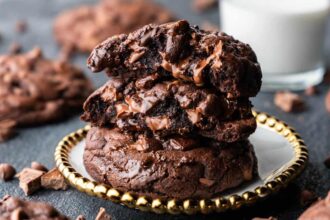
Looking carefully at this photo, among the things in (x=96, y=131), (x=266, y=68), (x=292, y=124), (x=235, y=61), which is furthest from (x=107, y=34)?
(x=235, y=61)

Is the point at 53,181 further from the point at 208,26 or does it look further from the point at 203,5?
the point at 203,5

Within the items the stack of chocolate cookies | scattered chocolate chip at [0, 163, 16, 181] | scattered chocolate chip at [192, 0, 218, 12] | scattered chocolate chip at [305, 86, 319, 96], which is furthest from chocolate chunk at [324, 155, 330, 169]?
scattered chocolate chip at [192, 0, 218, 12]

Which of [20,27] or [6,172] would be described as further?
[20,27]

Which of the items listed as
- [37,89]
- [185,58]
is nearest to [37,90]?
[37,89]

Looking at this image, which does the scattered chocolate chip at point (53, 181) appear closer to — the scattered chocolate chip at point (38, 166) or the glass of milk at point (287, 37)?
the scattered chocolate chip at point (38, 166)

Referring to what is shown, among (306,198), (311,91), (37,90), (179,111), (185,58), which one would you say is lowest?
(311,91)

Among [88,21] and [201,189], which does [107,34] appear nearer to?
[88,21]

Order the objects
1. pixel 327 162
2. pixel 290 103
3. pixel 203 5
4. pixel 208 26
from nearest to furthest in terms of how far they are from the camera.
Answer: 1. pixel 327 162
2. pixel 290 103
3. pixel 208 26
4. pixel 203 5

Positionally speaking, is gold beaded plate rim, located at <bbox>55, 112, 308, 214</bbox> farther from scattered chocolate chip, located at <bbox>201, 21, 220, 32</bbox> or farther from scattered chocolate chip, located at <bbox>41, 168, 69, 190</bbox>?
scattered chocolate chip, located at <bbox>201, 21, 220, 32</bbox>

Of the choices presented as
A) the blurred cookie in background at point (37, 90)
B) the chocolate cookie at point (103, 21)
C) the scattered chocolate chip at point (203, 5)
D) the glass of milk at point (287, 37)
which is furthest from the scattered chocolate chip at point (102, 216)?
the scattered chocolate chip at point (203, 5)
